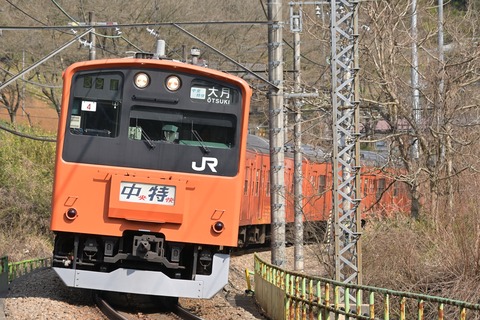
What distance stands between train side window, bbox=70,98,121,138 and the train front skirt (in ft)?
5.87

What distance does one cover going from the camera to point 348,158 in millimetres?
13172

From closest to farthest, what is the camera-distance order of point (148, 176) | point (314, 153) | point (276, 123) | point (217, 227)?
1. point (148, 176)
2. point (217, 227)
3. point (276, 123)
4. point (314, 153)

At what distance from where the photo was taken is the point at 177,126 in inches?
491

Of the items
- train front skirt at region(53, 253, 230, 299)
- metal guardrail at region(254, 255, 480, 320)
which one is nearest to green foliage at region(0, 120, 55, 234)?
metal guardrail at region(254, 255, 480, 320)

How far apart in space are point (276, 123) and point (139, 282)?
4314 mm

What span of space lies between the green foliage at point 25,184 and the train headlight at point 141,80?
18.4 m

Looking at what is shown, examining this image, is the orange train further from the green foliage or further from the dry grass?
the green foliage

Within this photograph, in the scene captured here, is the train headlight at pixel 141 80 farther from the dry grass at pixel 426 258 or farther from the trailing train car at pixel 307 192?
the trailing train car at pixel 307 192

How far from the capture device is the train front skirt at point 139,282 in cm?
1205

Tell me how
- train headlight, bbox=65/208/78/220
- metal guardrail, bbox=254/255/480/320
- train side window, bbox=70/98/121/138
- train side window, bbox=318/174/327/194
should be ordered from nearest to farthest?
metal guardrail, bbox=254/255/480/320 < train headlight, bbox=65/208/78/220 < train side window, bbox=70/98/121/138 < train side window, bbox=318/174/327/194

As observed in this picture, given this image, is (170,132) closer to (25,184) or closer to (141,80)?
(141,80)

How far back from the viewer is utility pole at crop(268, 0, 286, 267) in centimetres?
1523

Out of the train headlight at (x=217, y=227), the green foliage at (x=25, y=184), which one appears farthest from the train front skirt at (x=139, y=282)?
the green foliage at (x=25, y=184)

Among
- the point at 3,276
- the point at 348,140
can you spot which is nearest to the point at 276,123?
the point at 348,140
